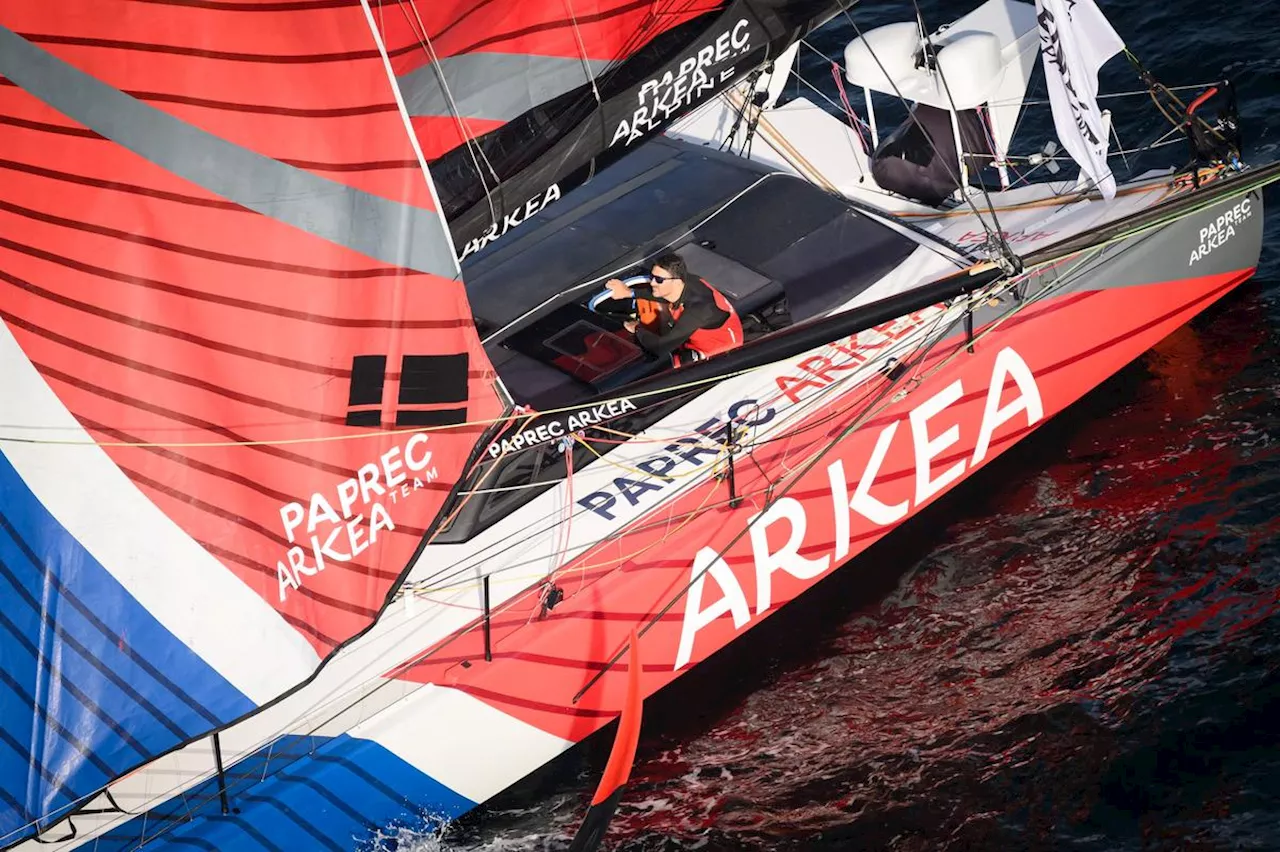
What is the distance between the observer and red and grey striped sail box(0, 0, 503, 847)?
5195 millimetres

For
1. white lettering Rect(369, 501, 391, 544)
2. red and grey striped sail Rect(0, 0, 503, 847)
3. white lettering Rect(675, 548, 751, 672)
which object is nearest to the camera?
red and grey striped sail Rect(0, 0, 503, 847)

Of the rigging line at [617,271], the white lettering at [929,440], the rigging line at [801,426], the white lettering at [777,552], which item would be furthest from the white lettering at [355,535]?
the white lettering at [929,440]

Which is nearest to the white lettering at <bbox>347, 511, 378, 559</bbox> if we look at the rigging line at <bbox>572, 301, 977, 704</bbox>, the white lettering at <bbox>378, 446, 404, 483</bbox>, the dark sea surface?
the white lettering at <bbox>378, 446, 404, 483</bbox>

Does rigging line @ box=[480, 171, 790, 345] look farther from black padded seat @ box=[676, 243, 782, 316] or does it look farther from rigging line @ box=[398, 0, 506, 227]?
rigging line @ box=[398, 0, 506, 227]

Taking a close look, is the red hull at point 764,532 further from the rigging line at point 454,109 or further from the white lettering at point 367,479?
the rigging line at point 454,109

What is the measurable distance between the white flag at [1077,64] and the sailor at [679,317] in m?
2.20

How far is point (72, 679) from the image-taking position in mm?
5484

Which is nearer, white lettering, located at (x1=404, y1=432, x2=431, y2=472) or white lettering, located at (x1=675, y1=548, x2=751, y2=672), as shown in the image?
white lettering, located at (x1=404, y1=432, x2=431, y2=472)

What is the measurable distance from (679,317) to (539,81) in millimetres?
1863

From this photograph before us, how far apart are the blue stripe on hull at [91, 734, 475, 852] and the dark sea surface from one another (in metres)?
0.55

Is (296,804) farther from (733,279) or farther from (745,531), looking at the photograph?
(733,279)

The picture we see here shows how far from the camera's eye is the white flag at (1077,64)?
8102mm

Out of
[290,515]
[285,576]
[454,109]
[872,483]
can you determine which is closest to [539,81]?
[454,109]

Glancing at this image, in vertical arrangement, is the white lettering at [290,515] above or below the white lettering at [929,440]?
above
